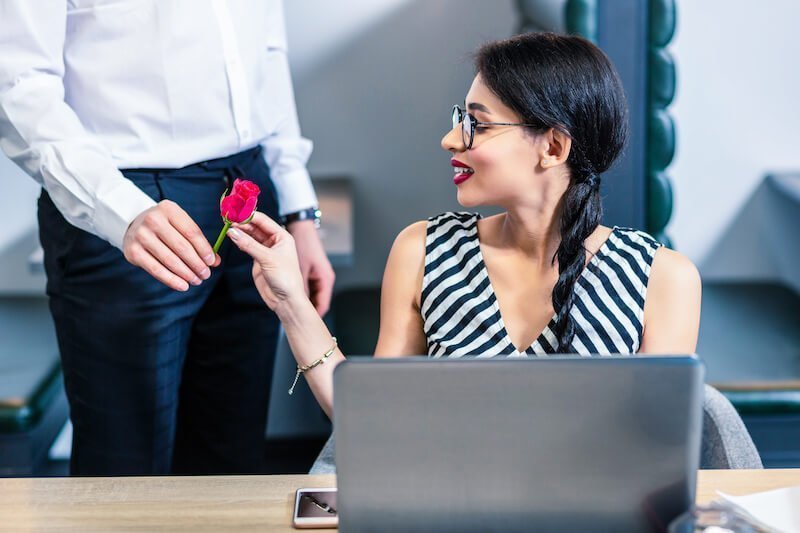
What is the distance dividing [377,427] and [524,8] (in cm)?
182

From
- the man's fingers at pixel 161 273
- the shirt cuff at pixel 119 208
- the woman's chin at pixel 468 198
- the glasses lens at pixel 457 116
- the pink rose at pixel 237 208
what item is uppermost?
the glasses lens at pixel 457 116

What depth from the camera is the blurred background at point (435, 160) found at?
2564mm

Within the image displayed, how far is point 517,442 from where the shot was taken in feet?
2.79

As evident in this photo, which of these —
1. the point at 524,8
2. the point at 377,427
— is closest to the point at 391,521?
the point at 377,427

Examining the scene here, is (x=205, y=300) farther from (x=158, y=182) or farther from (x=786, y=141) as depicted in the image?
(x=786, y=141)

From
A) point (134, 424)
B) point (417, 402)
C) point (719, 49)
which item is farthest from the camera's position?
point (719, 49)

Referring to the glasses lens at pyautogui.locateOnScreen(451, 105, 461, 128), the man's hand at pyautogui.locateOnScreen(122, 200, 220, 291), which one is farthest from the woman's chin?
the man's hand at pyautogui.locateOnScreen(122, 200, 220, 291)

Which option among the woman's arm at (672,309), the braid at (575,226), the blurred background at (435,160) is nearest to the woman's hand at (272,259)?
the braid at (575,226)

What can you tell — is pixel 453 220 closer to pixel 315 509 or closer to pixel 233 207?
pixel 233 207

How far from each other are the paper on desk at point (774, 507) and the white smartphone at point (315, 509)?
0.45m

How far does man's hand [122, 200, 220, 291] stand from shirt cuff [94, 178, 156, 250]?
8 cm

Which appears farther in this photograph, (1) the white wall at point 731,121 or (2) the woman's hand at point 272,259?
(1) the white wall at point 731,121

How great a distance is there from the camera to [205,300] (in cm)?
170

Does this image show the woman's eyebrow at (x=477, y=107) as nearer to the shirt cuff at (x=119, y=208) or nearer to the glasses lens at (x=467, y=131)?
the glasses lens at (x=467, y=131)
